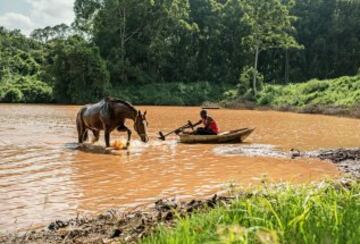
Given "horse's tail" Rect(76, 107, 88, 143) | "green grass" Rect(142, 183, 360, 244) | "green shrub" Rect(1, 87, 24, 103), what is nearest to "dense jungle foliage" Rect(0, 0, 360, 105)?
"green shrub" Rect(1, 87, 24, 103)

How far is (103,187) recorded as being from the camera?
29.0ft

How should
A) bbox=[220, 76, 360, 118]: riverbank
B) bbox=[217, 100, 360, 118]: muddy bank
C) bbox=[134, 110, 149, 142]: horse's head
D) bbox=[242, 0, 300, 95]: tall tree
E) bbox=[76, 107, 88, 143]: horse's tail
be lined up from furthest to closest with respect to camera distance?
1. bbox=[242, 0, 300, 95]: tall tree
2. bbox=[220, 76, 360, 118]: riverbank
3. bbox=[217, 100, 360, 118]: muddy bank
4. bbox=[76, 107, 88, 143]: horse's tail
5. bbox=[134, 110, 149, 142]: horse's head

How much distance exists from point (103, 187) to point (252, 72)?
38.3 metres

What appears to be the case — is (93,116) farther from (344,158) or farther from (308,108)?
(308,108)

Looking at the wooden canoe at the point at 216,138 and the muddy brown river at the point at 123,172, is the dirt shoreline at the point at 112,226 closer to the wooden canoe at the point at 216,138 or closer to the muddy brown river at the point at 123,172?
the muddy brown river at the point at 123,172

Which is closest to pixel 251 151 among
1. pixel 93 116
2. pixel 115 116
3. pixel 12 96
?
pixel 115 116

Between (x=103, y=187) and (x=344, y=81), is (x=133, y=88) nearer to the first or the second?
(x=344, y=81)

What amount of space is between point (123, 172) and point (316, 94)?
31.8 meters

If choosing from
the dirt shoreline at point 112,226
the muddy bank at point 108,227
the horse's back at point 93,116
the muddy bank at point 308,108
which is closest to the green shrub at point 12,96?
the muddy bank at point 308,108

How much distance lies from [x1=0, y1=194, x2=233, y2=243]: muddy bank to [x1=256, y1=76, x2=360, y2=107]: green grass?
2974cm

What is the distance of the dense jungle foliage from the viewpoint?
47938 millimetres

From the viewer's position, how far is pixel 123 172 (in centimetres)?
1039

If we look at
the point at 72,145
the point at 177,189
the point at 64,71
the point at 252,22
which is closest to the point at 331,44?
the point at 252,22

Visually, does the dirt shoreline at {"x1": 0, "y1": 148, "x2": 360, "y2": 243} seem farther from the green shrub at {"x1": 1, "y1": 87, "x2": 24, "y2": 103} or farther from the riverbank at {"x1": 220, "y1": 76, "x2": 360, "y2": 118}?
the green shrub at {"x1": 1, "y1": 87, "x2": 24, "y2": 103}
